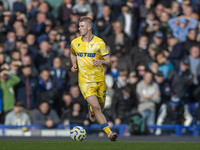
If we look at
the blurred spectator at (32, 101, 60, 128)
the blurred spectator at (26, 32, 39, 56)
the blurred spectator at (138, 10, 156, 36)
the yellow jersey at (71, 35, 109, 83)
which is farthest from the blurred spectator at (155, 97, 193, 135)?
the yellow jersey at (71, 35, 109, 83)

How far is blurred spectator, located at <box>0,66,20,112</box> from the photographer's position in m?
17.1

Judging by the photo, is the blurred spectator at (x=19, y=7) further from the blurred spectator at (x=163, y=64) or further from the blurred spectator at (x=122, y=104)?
the blurred spectator at (x=122, y=104)

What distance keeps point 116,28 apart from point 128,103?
11.0ft

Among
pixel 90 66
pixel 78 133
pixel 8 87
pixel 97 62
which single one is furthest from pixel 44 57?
pixel 97 62

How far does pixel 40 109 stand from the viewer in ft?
54.7

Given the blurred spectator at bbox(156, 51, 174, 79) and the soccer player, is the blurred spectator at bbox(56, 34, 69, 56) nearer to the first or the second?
the blurred spectator at bbox(156, 51, 174, 79)

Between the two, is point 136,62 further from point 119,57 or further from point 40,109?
point 40,109

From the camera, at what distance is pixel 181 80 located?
17172 millimetres

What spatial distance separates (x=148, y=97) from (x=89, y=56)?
5.46 m

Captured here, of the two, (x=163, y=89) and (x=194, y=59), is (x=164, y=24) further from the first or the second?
(x=163, y=89)

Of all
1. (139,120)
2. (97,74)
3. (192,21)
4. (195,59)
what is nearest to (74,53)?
(97,74)

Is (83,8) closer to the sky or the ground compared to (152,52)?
closer to the sky

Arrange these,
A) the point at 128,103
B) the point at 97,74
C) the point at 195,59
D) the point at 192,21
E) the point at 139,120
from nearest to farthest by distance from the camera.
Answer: the point at 97,74 → the point at 139,120 → the point at 128,103 → the point at 195,59 → the point at 192,21

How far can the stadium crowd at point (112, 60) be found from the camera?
1670 centimetres
